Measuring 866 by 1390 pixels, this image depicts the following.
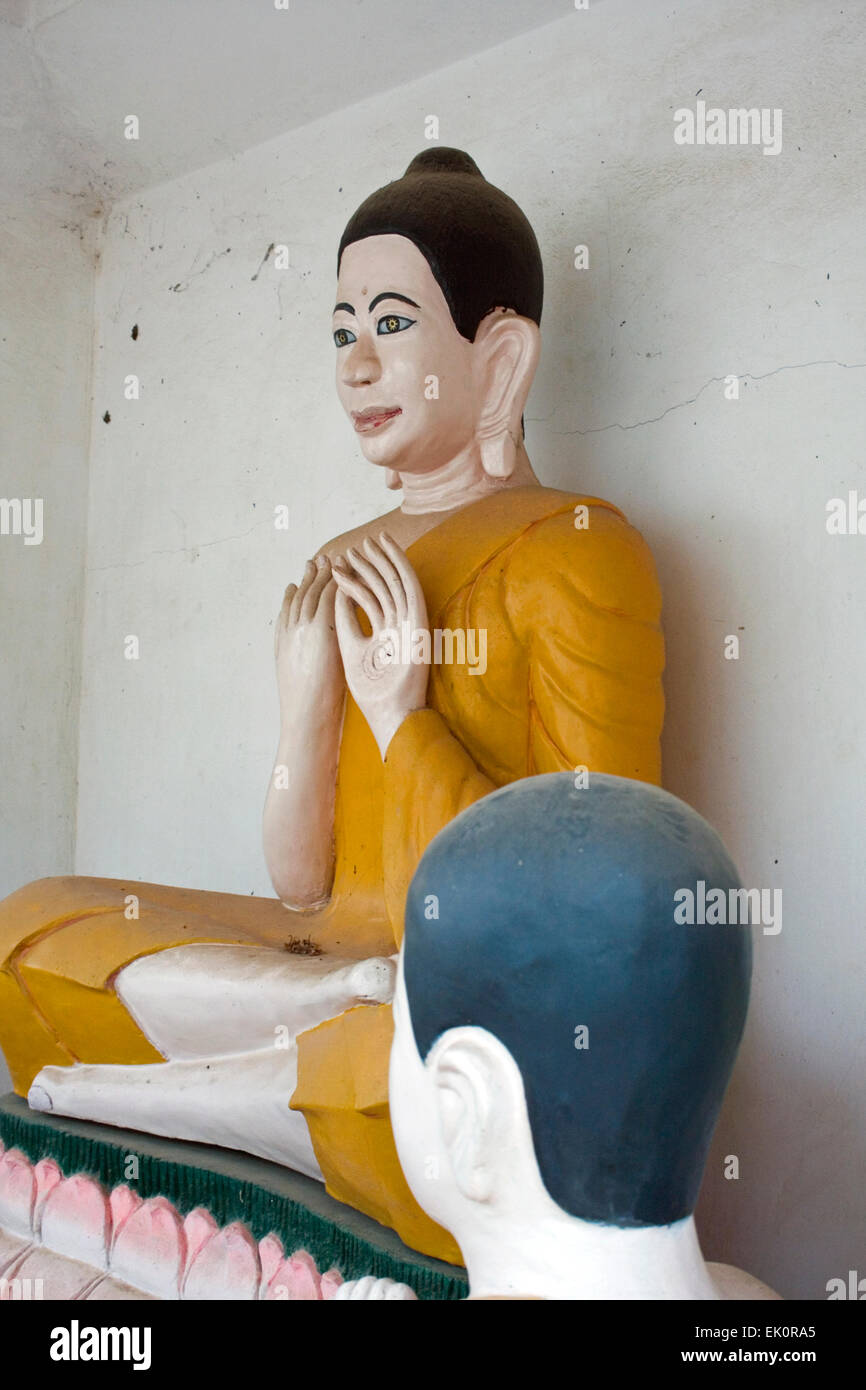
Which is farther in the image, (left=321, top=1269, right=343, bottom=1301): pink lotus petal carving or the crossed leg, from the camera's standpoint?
the crossed leg

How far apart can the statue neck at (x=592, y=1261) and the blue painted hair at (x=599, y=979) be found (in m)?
0.02

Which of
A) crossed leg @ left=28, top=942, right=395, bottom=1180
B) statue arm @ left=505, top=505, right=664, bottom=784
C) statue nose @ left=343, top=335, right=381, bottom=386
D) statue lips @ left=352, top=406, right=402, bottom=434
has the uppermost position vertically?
statue nose @ left=343, top=335, right=381, bottom=386

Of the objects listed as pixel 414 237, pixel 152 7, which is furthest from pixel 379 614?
pixel 152 7

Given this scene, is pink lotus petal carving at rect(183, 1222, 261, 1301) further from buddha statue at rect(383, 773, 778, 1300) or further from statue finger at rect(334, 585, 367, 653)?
statue finger at rect(334, 585, 367, 653)

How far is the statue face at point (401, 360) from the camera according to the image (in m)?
2.45

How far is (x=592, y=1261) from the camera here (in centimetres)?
116

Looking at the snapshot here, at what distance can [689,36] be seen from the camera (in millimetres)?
2799

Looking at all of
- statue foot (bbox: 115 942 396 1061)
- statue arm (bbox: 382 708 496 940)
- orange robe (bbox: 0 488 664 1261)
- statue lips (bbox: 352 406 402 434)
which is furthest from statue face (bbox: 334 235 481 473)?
statue foot (bbox: 115 942 396 1061)

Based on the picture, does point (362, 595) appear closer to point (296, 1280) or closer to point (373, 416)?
point (373, 416)

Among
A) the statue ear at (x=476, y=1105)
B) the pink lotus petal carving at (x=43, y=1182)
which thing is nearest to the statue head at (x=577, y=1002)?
the statue ear at (x=476, y=1105)

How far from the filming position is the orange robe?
2.17 metres

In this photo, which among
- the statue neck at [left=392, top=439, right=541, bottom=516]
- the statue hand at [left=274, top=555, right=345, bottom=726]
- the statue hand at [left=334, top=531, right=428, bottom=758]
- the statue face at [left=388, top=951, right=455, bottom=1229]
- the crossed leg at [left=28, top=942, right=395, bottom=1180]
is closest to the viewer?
the statue face at [left=388, top=951, right=455, bottom=1229]

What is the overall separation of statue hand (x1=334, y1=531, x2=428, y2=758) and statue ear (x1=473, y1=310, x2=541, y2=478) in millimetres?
283

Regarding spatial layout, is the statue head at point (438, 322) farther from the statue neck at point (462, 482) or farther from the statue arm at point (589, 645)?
the statue arm at point (589, 645)
